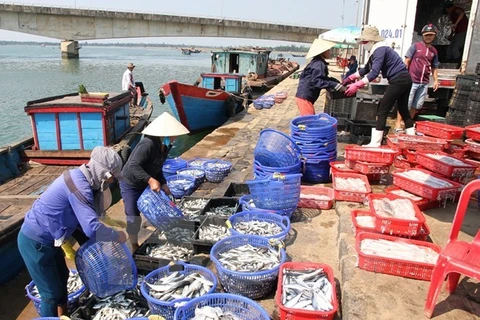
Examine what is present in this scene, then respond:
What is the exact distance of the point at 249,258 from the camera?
3.34 meters

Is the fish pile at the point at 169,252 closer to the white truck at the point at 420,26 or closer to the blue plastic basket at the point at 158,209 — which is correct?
the blue plastic basket at the point at 158,209

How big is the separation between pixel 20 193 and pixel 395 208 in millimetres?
6320

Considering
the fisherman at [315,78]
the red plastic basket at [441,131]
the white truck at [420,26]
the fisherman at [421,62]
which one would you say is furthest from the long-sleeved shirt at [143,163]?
the white truck at [420,26]

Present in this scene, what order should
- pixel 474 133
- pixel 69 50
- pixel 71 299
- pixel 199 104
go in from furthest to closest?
pixel 69 50
pixel 199 104
pixel 474 133
pixel 71 299

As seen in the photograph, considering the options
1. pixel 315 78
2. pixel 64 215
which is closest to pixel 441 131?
pixel 315 78


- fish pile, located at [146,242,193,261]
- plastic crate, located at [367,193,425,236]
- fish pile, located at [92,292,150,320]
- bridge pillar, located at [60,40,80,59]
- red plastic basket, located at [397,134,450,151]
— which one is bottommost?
fish pile, located at [92,292,150,320]

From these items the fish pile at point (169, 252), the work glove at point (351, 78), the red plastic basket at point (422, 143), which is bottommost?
the fish pile at point (169, 252)

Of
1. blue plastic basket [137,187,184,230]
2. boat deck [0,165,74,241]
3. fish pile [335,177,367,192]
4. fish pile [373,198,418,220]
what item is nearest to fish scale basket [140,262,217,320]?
blue plastic basket [137,187,184,230]

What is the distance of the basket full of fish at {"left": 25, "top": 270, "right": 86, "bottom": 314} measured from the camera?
3.47m

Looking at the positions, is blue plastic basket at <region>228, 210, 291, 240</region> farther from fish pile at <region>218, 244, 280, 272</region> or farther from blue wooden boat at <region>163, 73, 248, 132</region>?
blue wooden boat at <region>163, 73, 248, 132</region>

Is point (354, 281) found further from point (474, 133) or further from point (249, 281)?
point (474, 133)

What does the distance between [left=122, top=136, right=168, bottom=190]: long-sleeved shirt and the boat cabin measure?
19.4 m

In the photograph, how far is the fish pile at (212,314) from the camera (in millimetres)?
2709

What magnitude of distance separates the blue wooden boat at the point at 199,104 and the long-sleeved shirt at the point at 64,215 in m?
10.1
